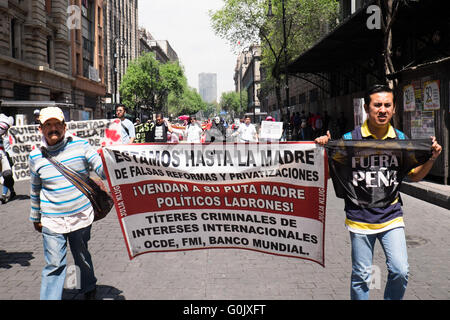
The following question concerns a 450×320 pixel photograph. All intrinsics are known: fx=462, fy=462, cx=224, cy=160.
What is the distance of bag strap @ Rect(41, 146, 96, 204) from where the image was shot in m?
3.70

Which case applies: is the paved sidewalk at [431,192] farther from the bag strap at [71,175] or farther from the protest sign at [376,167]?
the bag strap at [71,175]

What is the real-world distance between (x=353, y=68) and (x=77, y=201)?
2602 cm

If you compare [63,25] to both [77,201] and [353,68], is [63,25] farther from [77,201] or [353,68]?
[77,201]

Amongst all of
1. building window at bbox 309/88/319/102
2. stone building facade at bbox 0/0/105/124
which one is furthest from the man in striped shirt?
building window at bbox 309/88/319/102

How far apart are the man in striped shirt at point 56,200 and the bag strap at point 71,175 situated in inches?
1.2

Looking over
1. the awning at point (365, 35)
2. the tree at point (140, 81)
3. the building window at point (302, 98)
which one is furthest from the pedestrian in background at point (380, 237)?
the tree at point (140, 81)

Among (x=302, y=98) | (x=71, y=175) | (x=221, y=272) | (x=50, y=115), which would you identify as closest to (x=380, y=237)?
(x=221, y=272)

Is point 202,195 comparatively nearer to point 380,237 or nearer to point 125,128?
point 380,237

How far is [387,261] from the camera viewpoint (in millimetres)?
3324

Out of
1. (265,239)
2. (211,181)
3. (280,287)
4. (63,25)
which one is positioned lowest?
(280,287)

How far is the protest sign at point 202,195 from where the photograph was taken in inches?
157

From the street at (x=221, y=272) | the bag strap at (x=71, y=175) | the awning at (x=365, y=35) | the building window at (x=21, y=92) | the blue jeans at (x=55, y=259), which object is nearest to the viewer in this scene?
the blue jeans at (x=55, y=259)
